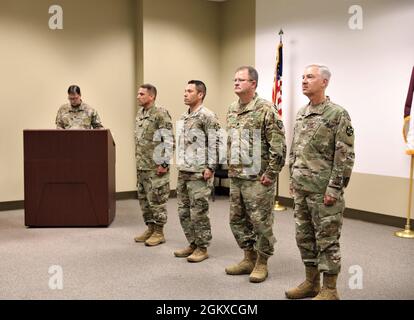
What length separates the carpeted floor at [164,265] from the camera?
3137 millimetres

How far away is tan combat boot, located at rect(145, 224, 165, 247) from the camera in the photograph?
14.2ft

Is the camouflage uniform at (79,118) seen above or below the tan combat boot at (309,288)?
above

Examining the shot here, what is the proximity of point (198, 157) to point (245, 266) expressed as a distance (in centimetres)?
92

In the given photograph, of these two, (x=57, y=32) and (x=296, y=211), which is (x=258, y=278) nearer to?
(x=296, y=211)

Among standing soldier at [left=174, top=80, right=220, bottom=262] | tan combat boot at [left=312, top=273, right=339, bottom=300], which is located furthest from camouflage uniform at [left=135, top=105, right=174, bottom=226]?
tan combat boot at [left=312, top=273, right=339, bottom=300]

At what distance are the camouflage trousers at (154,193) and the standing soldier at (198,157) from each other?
16.2 inches

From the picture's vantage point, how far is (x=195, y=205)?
372 centimetres

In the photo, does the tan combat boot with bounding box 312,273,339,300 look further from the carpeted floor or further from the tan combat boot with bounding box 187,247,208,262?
the tan combat boot with bounding box 187,247,208,262

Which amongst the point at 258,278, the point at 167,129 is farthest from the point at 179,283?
the point at 167,129

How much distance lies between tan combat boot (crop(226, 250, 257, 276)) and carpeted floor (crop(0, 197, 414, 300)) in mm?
71

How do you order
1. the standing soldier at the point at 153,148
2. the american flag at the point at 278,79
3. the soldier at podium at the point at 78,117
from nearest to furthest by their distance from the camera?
the standing soldier at the point at 153,148, the soldier at podium at the point at 78,117, the american flag at the point at 278,79

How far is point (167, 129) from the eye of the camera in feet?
13.8

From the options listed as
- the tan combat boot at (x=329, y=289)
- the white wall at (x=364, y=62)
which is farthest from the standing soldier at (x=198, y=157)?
the white wall at (x=364, y=62)

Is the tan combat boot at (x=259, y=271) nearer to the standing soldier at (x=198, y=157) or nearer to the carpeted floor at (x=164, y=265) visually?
the carpeted floor at (x=164, y=265)
